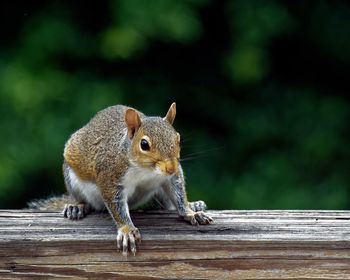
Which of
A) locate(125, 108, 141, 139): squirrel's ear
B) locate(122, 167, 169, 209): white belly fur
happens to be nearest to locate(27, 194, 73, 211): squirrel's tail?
locate(122, 167, 169, 209): white belly fur

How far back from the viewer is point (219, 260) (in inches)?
48.1

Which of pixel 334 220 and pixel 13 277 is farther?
pixel 334 220

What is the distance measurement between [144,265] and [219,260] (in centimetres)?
12

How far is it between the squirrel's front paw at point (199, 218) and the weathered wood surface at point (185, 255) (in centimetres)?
6

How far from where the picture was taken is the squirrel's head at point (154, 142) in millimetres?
1471

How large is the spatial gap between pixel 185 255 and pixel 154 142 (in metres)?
0.34

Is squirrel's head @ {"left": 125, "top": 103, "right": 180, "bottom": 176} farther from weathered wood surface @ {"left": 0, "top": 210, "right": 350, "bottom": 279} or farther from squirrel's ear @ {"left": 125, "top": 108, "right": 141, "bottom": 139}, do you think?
weathered wood surface @ {"left": 0, "top": 210, "right": 350, "bottom": 279}

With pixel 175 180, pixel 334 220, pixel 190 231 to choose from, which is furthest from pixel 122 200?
pixel 334 220

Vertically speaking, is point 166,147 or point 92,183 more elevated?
point 166,147

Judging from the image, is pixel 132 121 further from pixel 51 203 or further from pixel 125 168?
pixel 51 203

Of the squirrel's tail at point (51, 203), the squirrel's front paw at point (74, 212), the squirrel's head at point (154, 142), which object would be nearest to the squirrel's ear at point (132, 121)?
the squirrel's head at point (154, 142)

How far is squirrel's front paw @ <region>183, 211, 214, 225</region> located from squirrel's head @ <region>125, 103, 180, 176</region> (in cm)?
10

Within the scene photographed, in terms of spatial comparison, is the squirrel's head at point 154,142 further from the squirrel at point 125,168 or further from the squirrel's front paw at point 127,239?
the squirrel's front paw at point 127,239

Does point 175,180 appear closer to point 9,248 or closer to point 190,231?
point 190,231
